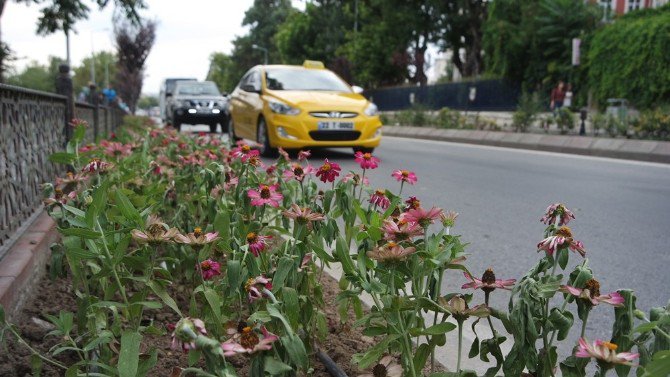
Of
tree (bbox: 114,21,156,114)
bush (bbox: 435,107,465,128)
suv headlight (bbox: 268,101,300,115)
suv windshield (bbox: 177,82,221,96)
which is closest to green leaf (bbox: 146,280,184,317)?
suv headlight (bbox: 268,101,300,115)

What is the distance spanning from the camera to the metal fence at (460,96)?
1203 inches

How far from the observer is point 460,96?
1334 inches

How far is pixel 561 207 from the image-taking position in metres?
1.90

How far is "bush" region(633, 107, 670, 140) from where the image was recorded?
14.5 metres

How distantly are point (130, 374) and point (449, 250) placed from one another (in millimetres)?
856

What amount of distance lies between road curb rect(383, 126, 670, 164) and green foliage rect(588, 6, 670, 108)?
6380 mm

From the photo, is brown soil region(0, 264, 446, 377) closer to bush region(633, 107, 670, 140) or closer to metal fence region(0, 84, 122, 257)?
metal fence region(0, 84, 122, 257)

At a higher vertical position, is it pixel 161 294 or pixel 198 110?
pixel 161 294

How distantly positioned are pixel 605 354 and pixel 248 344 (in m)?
0.68

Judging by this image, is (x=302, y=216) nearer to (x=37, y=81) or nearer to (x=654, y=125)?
(x=654, y=125)

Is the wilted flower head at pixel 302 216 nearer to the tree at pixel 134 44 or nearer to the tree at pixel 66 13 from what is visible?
the tree at pixel 66 13

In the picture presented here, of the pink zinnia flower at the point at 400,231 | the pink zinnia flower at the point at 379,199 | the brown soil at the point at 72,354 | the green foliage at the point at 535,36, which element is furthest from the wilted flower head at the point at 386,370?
the green foliage at the point at 535,36

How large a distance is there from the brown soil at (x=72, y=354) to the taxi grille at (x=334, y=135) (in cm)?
780

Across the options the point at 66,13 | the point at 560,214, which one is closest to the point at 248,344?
the point at 560,214
